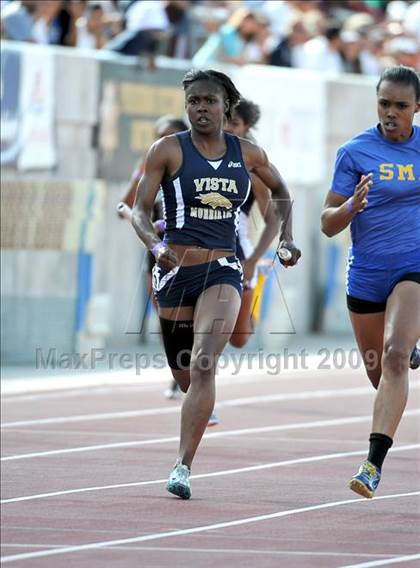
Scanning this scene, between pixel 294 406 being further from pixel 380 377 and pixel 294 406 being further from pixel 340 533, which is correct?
pixel 340 533

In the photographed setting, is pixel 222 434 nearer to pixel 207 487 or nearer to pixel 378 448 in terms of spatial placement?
pixel 207 487

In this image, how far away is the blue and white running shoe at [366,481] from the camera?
27.4ft

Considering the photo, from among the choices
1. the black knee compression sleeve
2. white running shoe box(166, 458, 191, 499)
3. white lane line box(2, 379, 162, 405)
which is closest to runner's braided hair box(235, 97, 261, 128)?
the black knee compression sleeve

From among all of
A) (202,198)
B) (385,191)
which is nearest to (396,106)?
(385,191)

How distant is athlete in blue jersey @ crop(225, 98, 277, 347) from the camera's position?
1193 centimetres

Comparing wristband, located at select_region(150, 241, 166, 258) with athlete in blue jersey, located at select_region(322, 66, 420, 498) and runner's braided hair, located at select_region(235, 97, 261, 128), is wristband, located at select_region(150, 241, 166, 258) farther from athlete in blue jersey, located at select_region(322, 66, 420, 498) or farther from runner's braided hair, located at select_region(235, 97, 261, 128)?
runner's braided hair, located at select_region(235, 97, 261, 128)

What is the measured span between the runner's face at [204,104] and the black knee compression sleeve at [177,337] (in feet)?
3.69

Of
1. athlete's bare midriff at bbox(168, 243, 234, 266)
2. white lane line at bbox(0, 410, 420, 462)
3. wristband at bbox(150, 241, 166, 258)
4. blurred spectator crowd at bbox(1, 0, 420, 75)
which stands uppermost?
blurred spectator crowd at bbox(1, 0, 420, 75)

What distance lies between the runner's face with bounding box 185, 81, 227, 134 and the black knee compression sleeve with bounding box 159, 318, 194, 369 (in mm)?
1125

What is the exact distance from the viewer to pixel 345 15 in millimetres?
27734

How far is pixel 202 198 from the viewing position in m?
9.20

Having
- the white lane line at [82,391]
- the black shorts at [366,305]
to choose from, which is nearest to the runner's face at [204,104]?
the black shorts at [366,305]

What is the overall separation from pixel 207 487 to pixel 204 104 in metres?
2.24

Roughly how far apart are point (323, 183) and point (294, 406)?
28.1 feet
